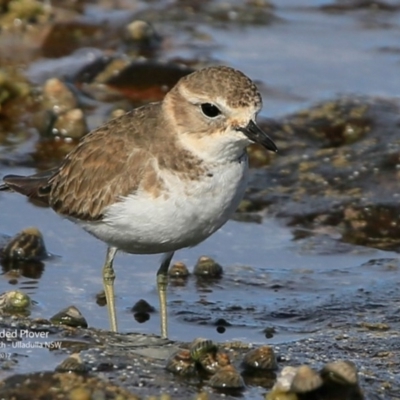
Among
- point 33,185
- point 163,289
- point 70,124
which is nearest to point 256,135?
point 163,289

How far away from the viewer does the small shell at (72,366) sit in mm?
5520

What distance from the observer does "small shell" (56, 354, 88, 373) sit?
5520 millimetres

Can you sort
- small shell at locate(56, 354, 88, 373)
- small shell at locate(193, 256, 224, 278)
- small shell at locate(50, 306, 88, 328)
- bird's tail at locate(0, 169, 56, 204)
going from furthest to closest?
small shell at locate(193, 256, 224, 278) < bird's tail at locate(0, 169, 56, 204) < small shell at locate(50, 306, 88, 328) < small shell at locate(56, 354, 88, 373)

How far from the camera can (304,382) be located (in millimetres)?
5344

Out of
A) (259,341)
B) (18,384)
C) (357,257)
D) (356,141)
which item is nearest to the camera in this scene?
(18,384)

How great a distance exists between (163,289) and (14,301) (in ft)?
3.08

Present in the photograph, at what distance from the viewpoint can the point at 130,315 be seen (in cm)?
768

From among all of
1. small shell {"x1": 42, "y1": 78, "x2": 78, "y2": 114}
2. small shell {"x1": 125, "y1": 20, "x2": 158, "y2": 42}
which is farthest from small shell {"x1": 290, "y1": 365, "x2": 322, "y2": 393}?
small shell {"x1": 125, "y1": 20, "x2": 158, "y2": 42}

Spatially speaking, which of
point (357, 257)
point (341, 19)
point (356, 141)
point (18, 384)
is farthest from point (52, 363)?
point (341, 19)

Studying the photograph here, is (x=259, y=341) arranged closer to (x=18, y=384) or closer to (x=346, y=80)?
(x=18, y=384)

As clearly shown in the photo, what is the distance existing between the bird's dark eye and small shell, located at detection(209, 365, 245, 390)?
183 cm

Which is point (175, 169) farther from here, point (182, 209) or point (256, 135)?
point (256, 135)

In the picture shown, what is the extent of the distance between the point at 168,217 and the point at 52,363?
1369 millimetres

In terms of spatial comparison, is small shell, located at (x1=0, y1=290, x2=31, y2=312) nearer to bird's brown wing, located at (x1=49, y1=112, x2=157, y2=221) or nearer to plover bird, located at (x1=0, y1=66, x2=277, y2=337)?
plover bird, located at (x1=0, y1=66, x2=277, y2=337)
